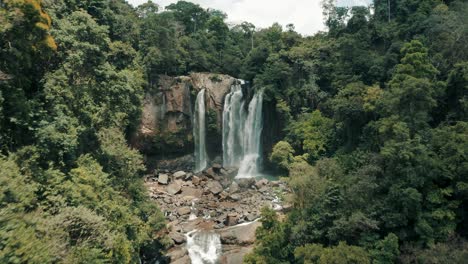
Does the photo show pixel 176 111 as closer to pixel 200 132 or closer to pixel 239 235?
pixel 200 132

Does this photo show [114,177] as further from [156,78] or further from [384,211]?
[156,78]

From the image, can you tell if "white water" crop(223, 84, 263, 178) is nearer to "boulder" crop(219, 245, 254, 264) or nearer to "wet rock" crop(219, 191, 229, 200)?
"wet rock" crop(219, 191, 229, 200)

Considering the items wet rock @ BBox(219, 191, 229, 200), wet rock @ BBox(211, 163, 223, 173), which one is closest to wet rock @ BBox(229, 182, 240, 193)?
wet rock @ BBox(219, 191, 229, 200)

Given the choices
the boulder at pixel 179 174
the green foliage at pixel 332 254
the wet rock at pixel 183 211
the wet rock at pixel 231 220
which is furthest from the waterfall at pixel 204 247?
the boulder at pixel 179 174

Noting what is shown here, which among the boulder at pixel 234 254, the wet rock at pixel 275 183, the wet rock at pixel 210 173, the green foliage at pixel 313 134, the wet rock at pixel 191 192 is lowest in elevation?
the boulder at pixel 234 254

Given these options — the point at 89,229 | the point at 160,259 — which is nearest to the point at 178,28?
the point at 160,259

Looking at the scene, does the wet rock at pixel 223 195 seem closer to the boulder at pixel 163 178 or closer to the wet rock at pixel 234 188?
the wet rock at pixel 234 188
